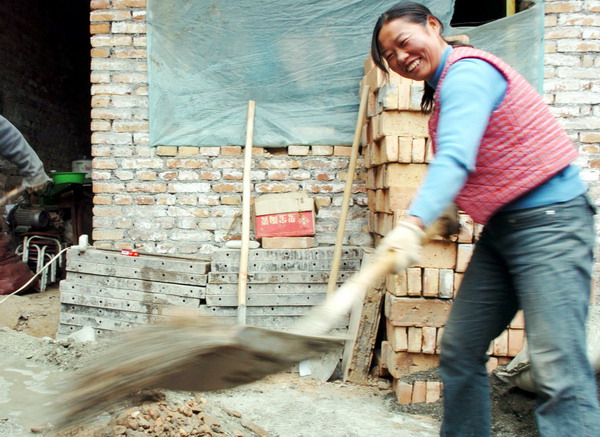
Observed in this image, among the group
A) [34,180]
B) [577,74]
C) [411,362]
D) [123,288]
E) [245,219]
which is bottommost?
[411,362]

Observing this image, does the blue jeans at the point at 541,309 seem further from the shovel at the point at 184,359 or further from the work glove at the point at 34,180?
the work glove at the point at 34,180

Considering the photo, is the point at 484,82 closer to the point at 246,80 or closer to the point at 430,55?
the point at 430,55

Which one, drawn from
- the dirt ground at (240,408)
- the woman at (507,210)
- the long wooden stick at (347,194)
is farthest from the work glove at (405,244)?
the long wooden stick at (347,194)

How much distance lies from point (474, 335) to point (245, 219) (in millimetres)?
2378

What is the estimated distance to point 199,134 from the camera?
4.29 m

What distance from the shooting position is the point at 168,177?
14.0 ft

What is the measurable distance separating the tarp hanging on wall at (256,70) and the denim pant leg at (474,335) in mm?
2505

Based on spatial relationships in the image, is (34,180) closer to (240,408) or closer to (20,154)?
(20,154)

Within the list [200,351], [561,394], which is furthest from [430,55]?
[200,351]

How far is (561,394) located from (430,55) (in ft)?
3.64

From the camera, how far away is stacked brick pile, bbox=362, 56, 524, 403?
128 inches

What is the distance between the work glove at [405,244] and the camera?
4.97 feet

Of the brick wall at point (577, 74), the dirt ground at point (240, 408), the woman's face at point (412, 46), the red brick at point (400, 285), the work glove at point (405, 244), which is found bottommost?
the dirt ground at point (240, 408)

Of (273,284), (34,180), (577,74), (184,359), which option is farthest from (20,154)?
(577,74)
